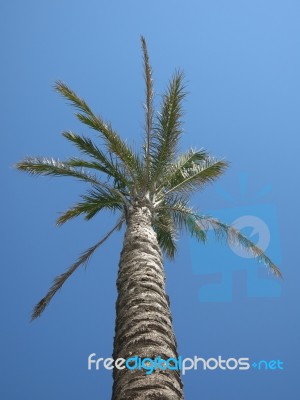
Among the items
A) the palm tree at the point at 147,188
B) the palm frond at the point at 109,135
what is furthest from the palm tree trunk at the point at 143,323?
the palm frond at the point at 109,135

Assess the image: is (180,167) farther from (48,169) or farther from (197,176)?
(48,169)

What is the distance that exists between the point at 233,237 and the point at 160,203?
2.50 meters

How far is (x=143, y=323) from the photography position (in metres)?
4.81

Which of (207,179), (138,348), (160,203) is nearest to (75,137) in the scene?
(160,203)

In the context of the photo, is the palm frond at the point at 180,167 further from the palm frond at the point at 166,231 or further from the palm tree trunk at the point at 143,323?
the palm tree trunk at the point at 143,323

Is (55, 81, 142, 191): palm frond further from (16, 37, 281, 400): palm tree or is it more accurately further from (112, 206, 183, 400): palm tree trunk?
(112, 206, 183, 400): palm tree trunk

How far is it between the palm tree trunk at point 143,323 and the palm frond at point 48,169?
3.68 m

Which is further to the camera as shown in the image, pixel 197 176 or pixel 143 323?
pixel 197 176

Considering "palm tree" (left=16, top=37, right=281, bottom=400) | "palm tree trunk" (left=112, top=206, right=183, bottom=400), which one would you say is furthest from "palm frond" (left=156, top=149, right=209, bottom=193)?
"palm tree trunk" (left=112, top=206, right=183, bottom=400)

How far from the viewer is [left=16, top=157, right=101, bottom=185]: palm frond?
10273mm

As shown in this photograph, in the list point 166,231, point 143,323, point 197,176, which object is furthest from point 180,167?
point 143,323

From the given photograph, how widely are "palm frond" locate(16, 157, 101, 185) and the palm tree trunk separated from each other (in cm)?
368

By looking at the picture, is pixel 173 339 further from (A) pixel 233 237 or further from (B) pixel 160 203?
(A) pixel 233 237

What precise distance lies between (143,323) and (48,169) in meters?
6.48
